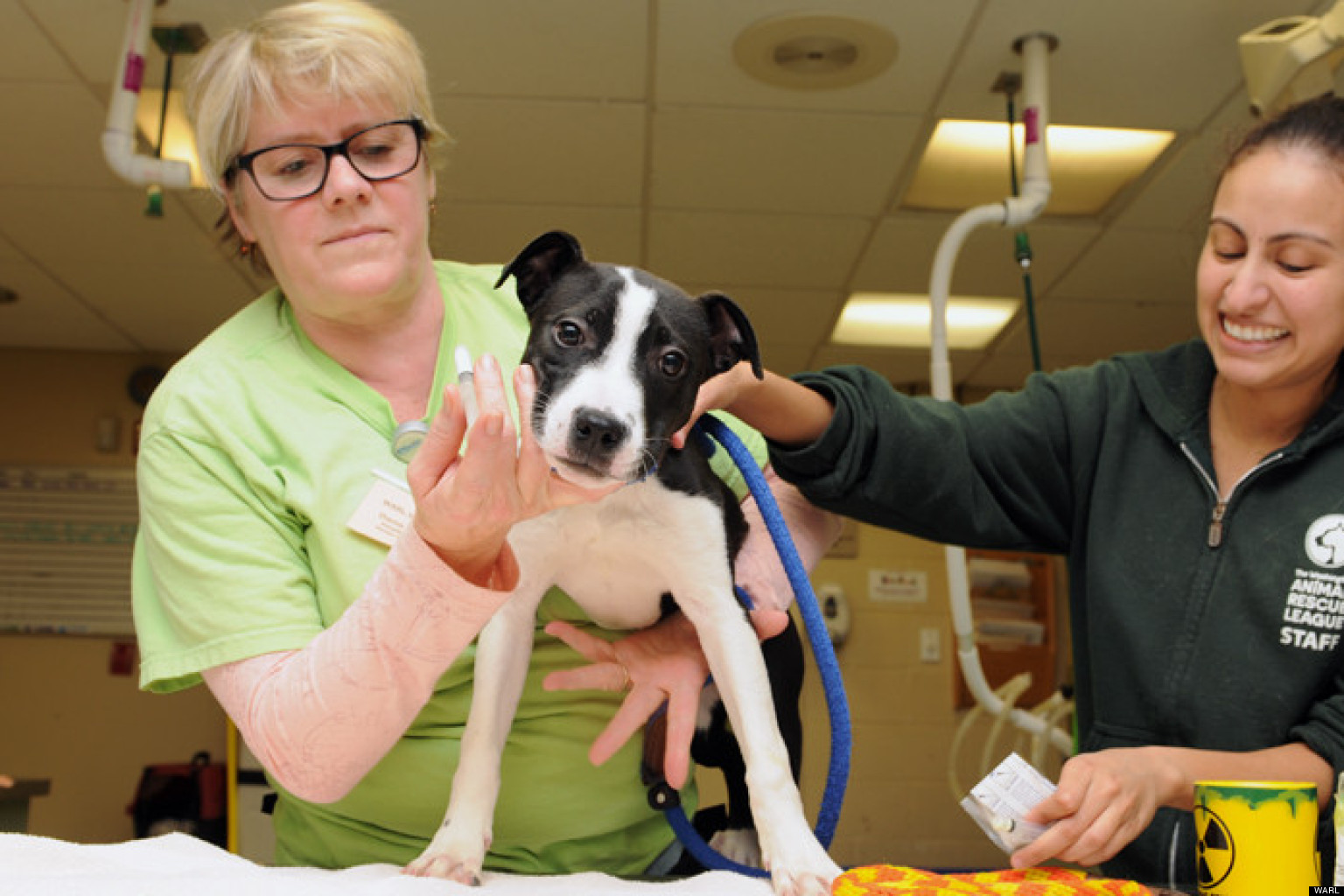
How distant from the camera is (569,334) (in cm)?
120

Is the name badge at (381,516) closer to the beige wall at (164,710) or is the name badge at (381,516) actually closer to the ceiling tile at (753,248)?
the ceiling tile at (753,248)

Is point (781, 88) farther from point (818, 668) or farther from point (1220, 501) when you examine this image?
point (818, 668)

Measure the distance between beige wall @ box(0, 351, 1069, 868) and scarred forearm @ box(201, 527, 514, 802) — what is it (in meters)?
4.71

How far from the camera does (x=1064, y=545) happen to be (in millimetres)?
1606

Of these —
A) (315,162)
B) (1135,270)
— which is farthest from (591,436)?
(1135,270)

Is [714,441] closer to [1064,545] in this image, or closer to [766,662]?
[766,662]

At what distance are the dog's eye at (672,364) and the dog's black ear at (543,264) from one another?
178 millimetres

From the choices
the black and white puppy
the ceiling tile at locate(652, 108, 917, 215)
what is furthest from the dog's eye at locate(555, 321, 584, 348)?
the ceiling tile at locate(652, 108, 917, 215)

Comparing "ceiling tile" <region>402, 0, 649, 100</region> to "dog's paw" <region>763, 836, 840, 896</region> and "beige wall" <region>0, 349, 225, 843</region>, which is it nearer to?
"dog's paw" <region>763, 836, 840, 896</region>

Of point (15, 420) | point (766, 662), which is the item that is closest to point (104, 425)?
point (15, 420)

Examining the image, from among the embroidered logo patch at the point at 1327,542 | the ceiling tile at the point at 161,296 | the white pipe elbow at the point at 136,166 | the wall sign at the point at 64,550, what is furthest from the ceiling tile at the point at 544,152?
the wall sign at the point at 64,550

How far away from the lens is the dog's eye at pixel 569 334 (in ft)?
3.91

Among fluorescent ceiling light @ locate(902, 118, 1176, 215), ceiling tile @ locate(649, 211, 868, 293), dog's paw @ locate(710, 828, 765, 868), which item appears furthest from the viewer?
ceiling tile @ locate(649, 211, 868, 293)

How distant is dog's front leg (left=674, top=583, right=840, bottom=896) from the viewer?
1126mm
